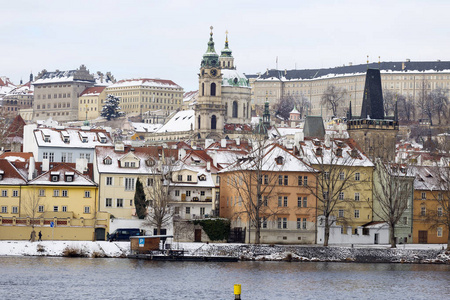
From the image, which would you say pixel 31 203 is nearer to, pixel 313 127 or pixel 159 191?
pixel 159 191

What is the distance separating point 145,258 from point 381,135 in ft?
301

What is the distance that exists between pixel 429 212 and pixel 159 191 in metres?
24.1

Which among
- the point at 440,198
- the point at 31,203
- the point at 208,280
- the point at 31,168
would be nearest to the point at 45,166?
the point at 31,168

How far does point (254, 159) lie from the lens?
323 ft

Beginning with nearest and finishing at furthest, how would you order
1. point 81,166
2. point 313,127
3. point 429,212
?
point 81,166, point 429,212, point 313,127

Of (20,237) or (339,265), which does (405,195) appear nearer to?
(339,265)

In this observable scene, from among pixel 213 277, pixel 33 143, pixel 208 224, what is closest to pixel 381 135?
pixel 33 143

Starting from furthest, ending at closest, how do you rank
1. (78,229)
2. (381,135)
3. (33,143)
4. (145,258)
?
(381,135) < (33,143) < (78,229) < (145,258)

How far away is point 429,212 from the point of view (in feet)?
343

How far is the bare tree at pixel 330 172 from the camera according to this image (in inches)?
3804

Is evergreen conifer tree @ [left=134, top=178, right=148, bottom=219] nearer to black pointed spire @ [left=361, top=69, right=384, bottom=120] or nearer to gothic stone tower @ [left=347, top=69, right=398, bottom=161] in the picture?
gothic stone tower @ [left=347, top=69, right=398, bottom=161]

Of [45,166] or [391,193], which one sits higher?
[45,166]

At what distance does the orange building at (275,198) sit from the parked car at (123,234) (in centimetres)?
811

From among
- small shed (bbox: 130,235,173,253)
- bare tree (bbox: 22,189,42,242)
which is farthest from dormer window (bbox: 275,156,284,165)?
bare tree (bbox: 22,189,42,242)
